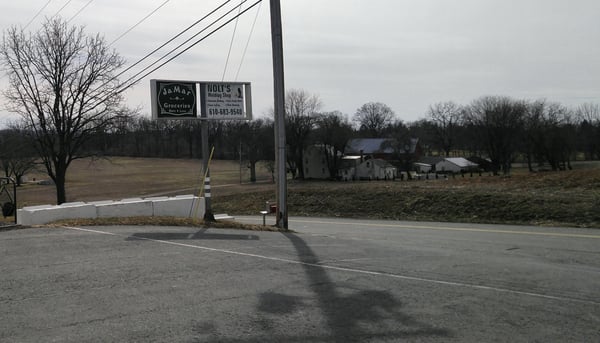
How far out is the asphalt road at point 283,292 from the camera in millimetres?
5258

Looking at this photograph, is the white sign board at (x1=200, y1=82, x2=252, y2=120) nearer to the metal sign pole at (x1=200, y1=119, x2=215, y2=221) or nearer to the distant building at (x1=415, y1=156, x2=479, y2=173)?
the metal sign pole at (x1=200, y1=119, x2=215, y2=221)

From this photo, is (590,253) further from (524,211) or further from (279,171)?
(524,211)

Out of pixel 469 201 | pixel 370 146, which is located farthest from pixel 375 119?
pixel 469 201

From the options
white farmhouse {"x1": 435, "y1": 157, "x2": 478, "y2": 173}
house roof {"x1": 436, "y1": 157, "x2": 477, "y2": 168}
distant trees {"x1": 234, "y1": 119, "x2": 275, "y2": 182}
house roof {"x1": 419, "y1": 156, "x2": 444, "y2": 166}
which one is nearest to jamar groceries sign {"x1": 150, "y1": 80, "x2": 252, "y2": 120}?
distant trees {"x1": 234, "y1": 119, "x2": 275, "y2": 182}

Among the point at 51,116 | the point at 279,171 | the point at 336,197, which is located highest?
the point at 51,116

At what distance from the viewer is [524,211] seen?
22062 mm

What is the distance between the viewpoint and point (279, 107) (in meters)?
17.2

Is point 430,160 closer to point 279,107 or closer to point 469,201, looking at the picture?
point 469,201

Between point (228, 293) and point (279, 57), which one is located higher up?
point (279, 57)

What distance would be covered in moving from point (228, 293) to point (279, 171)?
34.0ft

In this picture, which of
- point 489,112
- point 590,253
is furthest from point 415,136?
point 590,253

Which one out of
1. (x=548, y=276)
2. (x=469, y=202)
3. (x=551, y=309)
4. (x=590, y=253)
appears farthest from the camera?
(x=469, y=202)

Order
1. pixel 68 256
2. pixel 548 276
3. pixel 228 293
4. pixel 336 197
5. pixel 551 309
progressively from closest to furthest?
1. pixel 551 309
2. pixel 228 293
3. pixel 548 276
4. pixel 68 256
5. pixel 336 197

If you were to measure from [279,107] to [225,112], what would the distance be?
1755 millimetres
